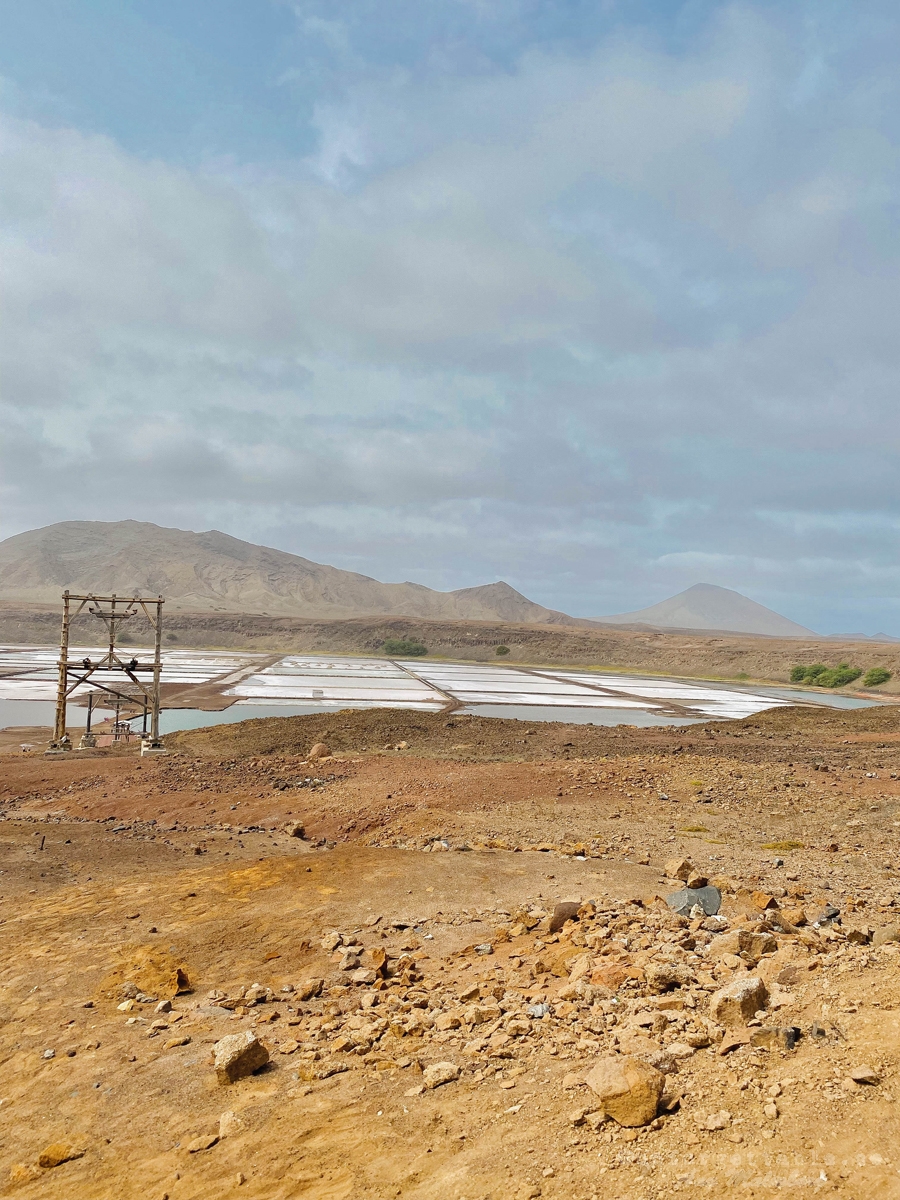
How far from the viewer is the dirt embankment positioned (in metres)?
96.3

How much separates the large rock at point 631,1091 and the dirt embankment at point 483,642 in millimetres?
93551

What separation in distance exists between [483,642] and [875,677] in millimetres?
55644

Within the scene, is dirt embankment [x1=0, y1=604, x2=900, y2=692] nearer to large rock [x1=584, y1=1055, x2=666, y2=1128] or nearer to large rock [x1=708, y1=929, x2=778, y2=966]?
large rock [x1=708, y1=929, x2=778, y2=966]

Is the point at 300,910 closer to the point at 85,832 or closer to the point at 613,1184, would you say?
the point at 613,1184

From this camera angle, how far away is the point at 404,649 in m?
108

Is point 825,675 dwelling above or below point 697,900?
below

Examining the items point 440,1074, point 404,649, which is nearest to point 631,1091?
point 440,1074

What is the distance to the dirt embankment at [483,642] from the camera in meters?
96.3

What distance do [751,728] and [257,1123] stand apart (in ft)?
109

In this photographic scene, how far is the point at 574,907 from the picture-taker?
7.90 m

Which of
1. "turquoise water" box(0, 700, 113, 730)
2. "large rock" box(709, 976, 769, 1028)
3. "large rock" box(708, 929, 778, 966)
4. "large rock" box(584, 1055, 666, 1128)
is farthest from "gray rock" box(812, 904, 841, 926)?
"turquoise water" box(0, 700, 113, 730)

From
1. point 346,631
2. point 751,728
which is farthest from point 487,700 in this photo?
point 346,631

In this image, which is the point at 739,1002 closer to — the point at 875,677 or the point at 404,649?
the point at 875,677

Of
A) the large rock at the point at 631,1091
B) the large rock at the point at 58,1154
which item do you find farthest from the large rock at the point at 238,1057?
the large rock at the point at 631,1091
